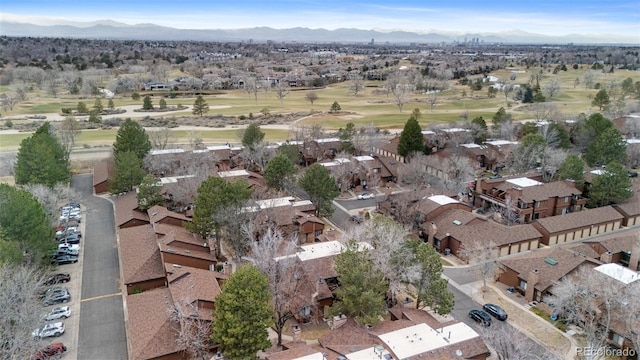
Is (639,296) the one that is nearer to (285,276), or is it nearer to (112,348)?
(285,276)

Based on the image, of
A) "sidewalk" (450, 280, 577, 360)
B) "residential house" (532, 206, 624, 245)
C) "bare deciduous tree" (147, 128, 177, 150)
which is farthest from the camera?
"bare deciduous tree" (147, 128, 177, 150)

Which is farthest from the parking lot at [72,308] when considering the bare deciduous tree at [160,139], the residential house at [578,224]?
the residential house at [578,224]

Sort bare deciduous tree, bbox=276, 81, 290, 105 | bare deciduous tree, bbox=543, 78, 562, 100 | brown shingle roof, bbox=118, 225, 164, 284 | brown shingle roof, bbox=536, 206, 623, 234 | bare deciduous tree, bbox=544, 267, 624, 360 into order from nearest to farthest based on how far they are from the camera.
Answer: bare deciduous tree, bbox=544, 267, 624, 360, brown shingle roof, bbox=118, 225, 164, 284, brown shingle roof, bbox=536, 206, 623, 234, bare deciduous tree, bbox=543, 78, 562, 100, bare deciduous tree, bbox=276, 81, 290, 105

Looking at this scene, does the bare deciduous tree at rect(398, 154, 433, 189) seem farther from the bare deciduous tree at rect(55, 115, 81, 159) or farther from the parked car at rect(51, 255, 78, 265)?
the bare deciduous tree at rect(55, 115, 81, 159)


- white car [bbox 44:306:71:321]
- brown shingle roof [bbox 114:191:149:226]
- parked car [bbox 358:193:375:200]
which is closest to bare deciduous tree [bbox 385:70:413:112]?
parked car [bbox 358:193:375:200]

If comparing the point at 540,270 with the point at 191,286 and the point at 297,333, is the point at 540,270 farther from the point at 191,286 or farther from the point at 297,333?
the point at 191,286

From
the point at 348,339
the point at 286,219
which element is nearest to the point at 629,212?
the point at 286,219
